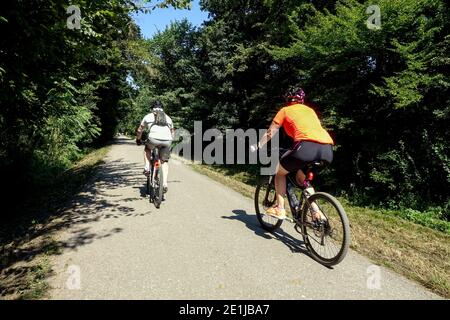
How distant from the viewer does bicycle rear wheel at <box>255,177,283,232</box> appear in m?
5.27

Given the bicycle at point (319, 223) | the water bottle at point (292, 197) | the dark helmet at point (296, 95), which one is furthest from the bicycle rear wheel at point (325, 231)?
the dark helmet at point (296, 95)

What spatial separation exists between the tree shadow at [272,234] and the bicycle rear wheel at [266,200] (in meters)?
0.12

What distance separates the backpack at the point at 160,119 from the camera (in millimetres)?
6859

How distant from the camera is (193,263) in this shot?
13.0 feet

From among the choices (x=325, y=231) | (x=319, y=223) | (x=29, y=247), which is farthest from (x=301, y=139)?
(x=29, y=247)

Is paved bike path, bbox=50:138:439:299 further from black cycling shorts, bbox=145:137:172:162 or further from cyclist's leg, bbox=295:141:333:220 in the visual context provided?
black cycling shorts, bbox=145:137:172:162

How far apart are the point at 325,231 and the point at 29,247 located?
4.07 metres

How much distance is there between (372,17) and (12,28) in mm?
8338

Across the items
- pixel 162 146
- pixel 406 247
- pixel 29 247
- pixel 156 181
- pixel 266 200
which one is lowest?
pixel 406 247

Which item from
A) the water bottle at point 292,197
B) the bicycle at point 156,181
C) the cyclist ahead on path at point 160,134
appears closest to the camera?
the water bottle at point 292,197

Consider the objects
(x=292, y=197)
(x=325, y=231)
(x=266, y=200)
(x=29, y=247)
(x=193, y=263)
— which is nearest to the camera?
(x=193, y=263)

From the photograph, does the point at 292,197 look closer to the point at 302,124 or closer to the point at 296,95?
the point at 302,124

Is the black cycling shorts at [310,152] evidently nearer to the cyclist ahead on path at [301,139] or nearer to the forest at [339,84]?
the cyclist ahead on path at [301,139]
